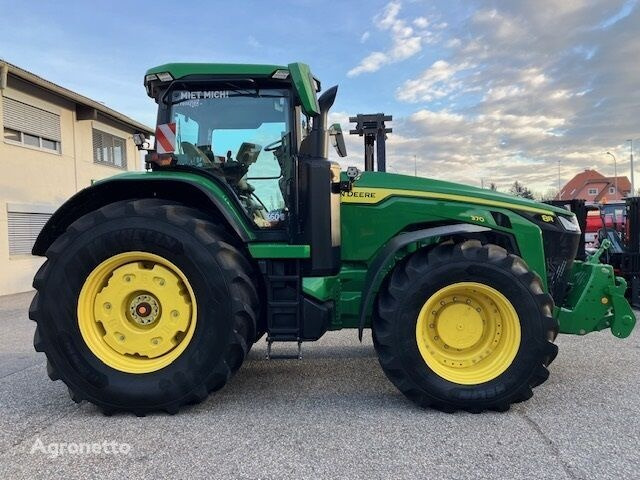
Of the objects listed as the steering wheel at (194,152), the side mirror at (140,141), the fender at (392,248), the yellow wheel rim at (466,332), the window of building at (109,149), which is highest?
the window of building at (109,149)

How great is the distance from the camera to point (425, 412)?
11.0 ft

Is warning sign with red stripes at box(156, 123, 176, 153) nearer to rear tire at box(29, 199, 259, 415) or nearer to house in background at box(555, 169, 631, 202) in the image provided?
rear tire at box(29, 199, 259, 415)

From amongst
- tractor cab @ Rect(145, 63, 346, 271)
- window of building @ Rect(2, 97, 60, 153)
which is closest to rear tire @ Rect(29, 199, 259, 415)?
tractor cab @ Rect(145, 63, 346, 271)

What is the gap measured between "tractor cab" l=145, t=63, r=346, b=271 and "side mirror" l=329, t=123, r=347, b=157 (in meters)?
0.01

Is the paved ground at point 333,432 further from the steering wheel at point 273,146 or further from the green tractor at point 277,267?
the steering wheel at point 273,146

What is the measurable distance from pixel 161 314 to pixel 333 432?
57.4 inches

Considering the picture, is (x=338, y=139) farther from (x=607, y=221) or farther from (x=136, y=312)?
(x=607, y=221)

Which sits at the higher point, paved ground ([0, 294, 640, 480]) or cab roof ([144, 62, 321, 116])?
cab roof ([144, 62, 321, 116])

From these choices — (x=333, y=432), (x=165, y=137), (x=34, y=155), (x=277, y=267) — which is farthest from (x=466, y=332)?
(x=34, y=155)

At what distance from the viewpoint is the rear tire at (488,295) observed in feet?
10.9

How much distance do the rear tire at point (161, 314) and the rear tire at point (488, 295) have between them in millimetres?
1016

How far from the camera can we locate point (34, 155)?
12188 mm

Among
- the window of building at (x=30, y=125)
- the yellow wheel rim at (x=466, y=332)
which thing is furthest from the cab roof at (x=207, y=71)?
the window of building at (x=30, y=125)

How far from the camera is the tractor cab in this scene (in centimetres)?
362
